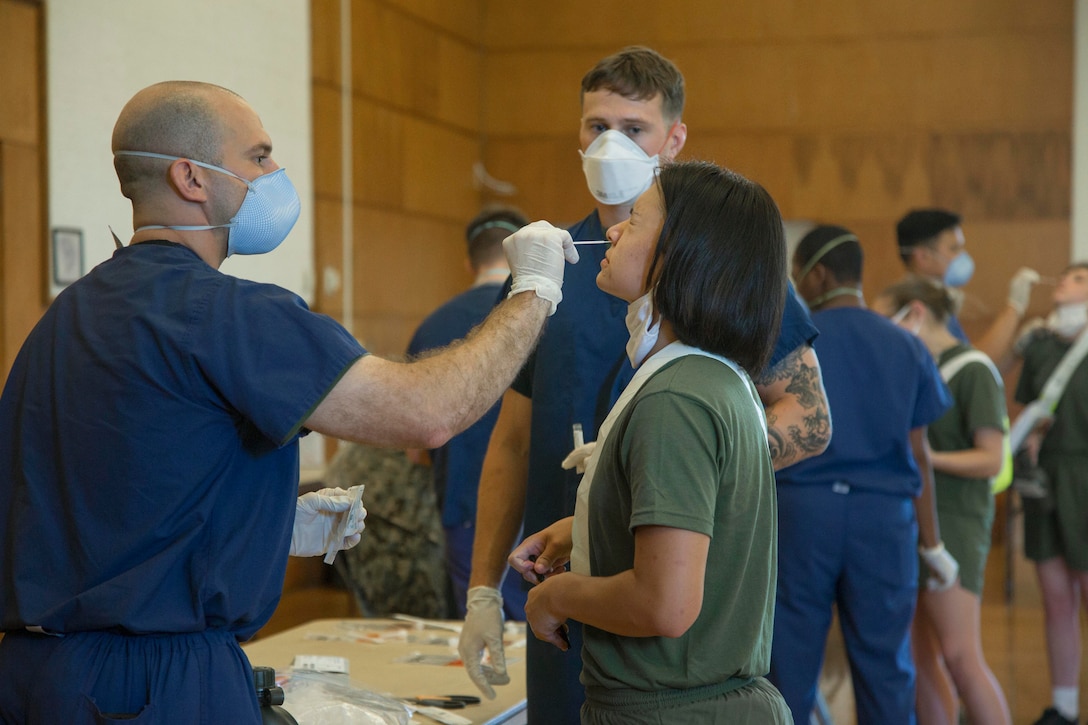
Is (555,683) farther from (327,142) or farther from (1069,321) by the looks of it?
(327,142)

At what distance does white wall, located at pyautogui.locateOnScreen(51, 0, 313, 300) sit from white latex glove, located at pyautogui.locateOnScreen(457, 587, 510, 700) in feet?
9.98

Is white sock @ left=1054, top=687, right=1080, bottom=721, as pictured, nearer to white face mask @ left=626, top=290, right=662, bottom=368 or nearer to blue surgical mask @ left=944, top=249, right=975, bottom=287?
blue surgical mask @ left=944, top=249, right=975, bottom=287

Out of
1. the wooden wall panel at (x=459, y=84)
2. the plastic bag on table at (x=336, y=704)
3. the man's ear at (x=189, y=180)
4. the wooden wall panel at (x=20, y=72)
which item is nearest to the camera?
the man's ear at (x=189, y=180)

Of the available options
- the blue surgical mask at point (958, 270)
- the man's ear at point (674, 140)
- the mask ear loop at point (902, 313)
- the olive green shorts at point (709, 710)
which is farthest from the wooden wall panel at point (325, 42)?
the olive green shorts at point (709, 710)

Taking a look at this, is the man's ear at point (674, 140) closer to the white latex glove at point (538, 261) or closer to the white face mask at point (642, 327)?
the white latex glove at point (538, 261)

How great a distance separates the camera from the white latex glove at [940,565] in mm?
3402

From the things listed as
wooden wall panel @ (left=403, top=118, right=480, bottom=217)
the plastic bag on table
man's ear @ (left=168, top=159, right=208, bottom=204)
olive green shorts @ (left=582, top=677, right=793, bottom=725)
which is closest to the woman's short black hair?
olive green shorts @ (left=582, top=677, right=793, bottom=725)

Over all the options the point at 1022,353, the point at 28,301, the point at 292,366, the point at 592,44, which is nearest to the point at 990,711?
the point at 1022,353

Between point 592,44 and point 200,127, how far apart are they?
699cm

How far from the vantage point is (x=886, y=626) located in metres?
2.89

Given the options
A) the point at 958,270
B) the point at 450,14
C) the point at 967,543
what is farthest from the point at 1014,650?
the point at 450,14

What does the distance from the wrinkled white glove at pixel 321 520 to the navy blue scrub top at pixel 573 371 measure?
38 cm

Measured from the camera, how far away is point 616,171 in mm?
2023

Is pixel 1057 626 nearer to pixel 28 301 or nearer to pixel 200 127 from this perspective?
pixel 200 127
